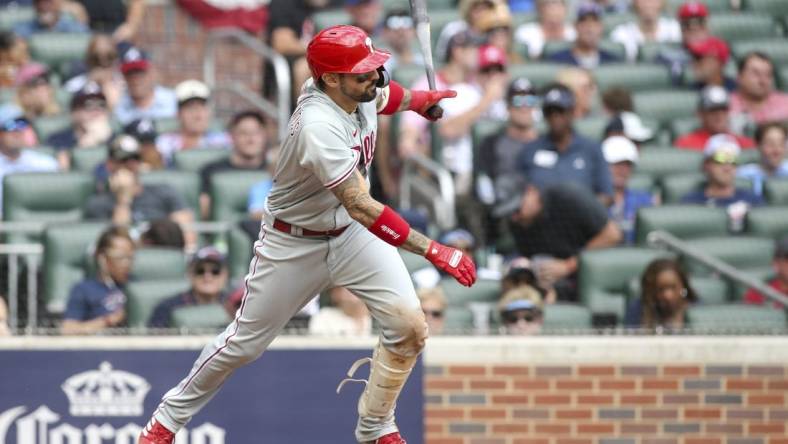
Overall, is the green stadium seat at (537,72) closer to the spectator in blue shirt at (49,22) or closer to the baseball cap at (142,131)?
the baseball cap at (142,131)

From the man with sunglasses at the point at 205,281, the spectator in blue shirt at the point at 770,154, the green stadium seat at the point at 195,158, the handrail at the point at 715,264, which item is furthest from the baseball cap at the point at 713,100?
the man with sunglasses at the point at 205,281

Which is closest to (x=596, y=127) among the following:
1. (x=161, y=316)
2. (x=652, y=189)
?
(x=652, y=189)

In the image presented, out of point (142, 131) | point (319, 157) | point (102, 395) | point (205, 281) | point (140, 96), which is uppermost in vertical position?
point (140, 96)

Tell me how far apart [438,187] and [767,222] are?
6.90 ft

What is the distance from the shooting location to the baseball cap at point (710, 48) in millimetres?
11609

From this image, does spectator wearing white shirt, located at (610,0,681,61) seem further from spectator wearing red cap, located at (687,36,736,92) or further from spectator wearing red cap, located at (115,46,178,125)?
spectator wearing red cap, located at (115,46,178,125)

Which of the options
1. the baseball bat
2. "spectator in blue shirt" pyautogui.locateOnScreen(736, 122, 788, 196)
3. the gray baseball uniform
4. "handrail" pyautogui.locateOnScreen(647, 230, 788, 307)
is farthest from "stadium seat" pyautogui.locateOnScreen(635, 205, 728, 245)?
the gray baseball uniform

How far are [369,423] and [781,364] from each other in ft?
8.81

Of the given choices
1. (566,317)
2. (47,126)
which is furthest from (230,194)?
(566,317)

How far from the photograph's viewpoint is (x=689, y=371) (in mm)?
7984

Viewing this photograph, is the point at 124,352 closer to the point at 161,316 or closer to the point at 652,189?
the point at 161,316

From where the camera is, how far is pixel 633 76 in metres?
11.7

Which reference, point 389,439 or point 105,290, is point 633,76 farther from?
point 389,439

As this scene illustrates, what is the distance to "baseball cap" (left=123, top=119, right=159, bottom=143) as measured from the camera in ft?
33.2
